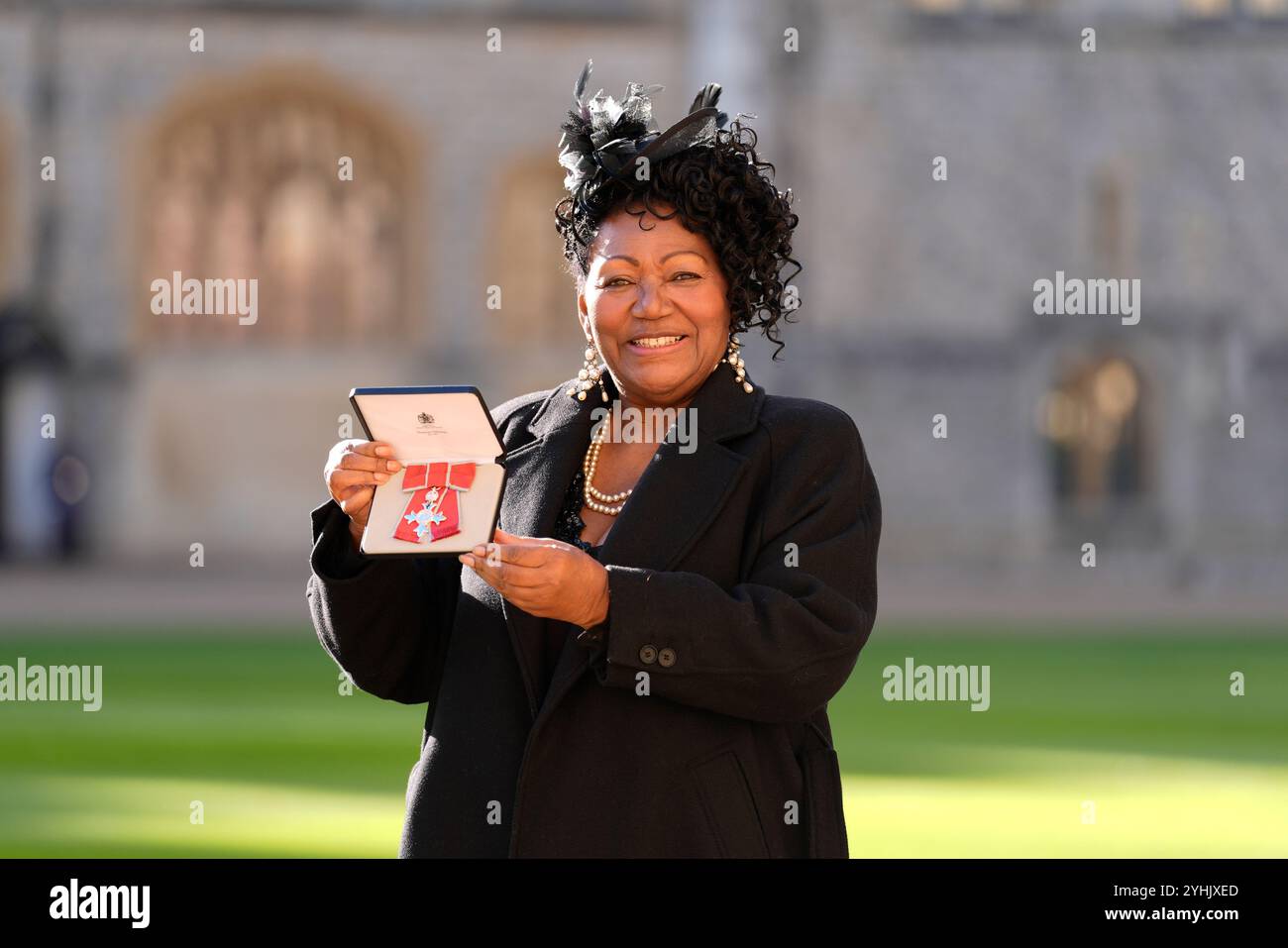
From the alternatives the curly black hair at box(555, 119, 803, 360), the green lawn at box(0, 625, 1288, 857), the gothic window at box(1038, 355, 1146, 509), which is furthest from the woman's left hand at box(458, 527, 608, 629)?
the gothic window at box(1038, 355, 1146, 509)

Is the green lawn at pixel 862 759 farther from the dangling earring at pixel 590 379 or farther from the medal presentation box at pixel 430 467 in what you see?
the medal presentation box at pixel 430 467

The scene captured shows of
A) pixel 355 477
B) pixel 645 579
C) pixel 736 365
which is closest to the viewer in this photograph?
pixel 645 579

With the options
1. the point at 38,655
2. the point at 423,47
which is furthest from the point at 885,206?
the point at 38,655

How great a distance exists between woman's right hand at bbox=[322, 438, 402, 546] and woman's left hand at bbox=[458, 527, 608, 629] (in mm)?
265

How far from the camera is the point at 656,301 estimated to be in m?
3.20

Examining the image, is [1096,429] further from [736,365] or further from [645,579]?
[645,579]

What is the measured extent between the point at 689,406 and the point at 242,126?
23658 mm

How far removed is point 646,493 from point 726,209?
49 centimetres

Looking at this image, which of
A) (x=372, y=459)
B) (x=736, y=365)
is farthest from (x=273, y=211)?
(x=372, y=459)

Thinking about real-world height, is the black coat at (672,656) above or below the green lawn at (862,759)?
above

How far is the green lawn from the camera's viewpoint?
294 inches

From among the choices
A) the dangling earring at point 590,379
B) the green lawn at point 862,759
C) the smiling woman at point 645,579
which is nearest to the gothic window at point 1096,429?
the green lawn at point 862,759

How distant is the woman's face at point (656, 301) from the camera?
3.22 metres

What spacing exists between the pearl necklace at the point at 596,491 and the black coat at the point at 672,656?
48mm
